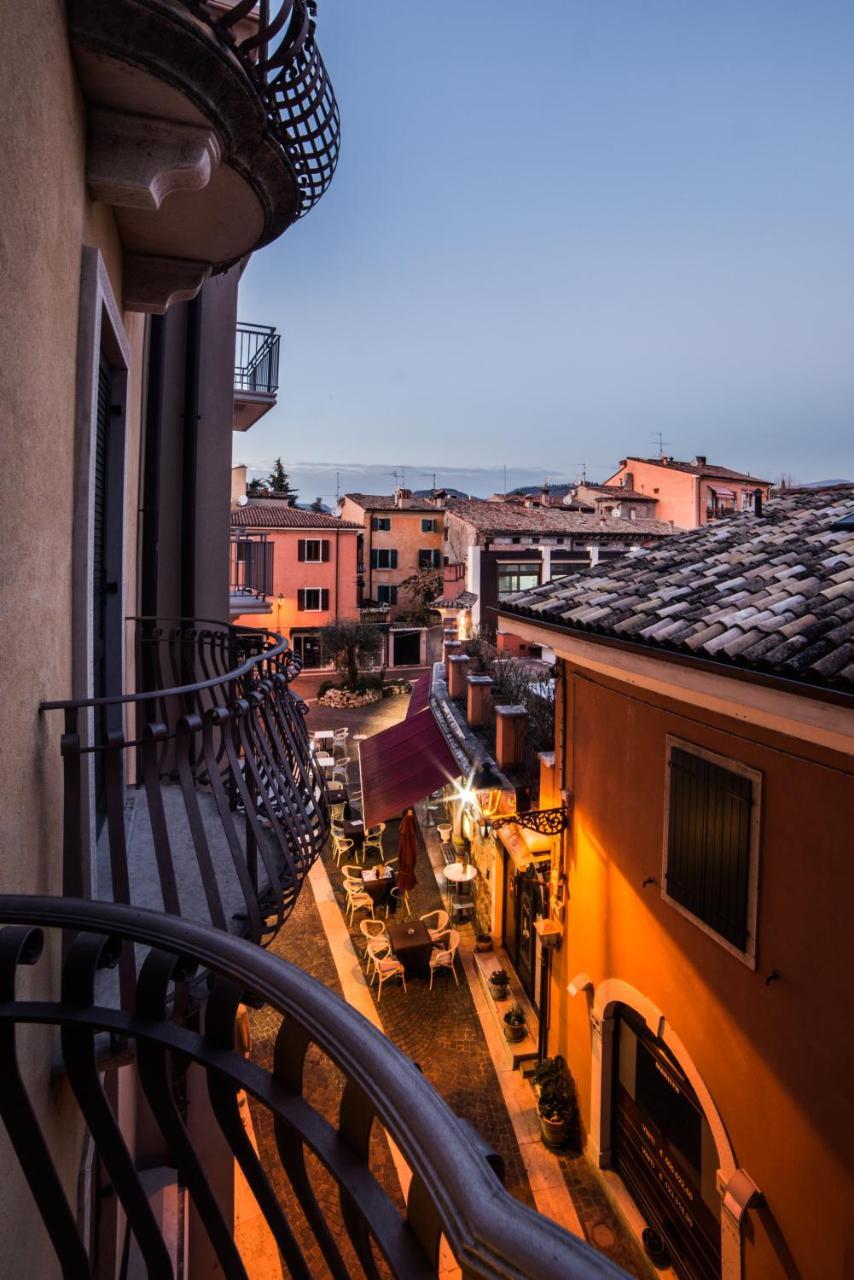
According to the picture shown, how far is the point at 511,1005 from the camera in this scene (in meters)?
11.2

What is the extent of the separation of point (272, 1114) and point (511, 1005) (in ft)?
36.8

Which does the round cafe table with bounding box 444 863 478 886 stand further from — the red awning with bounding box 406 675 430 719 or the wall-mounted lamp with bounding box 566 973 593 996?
the wall-mounted lamp with bounding box 566 973 593 996

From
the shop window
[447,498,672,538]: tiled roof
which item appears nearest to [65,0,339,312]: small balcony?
the shop window

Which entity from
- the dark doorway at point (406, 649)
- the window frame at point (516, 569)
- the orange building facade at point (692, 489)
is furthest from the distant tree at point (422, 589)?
the orange building facade at point (692, 489)

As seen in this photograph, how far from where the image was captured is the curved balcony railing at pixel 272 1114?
40.1 inches

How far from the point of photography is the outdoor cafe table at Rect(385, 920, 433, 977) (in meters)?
11.9

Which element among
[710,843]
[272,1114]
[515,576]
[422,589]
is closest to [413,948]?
[710,843]

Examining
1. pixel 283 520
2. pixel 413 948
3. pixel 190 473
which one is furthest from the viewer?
pixel 283 520

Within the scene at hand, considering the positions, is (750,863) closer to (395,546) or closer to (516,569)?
(516,569)

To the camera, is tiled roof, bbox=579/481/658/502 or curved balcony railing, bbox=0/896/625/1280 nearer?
curved balcony railing, bbox=0/896/625/1280

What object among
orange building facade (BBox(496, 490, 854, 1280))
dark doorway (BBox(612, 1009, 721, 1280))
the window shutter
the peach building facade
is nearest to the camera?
orange building facade (BBox(496, 490, 854, 1280))

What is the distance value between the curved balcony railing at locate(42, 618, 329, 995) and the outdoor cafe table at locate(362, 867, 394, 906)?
10.1 m

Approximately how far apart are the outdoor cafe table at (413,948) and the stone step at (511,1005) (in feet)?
3.67

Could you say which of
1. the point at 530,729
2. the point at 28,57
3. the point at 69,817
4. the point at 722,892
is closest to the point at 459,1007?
the point at 530,729
